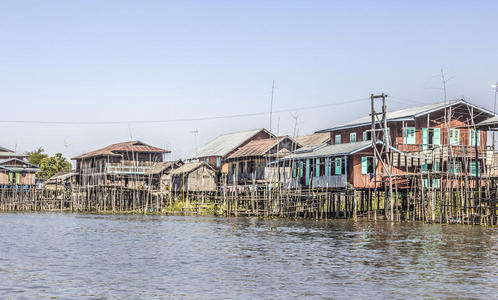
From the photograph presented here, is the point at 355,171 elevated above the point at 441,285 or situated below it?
above

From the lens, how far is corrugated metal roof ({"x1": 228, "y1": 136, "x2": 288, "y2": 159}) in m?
59.3

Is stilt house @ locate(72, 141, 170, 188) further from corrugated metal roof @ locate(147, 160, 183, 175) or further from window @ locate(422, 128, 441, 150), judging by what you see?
window @ locate(422, 128, 441, 150)

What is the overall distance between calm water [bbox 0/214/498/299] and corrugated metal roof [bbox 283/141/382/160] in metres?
11.7

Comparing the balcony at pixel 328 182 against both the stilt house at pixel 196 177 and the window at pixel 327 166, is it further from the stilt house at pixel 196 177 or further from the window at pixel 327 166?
the stilt house at pixel 196 177

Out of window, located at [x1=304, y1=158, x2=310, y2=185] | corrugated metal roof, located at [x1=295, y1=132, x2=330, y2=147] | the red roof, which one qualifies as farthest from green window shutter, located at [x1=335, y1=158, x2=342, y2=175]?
the red roof

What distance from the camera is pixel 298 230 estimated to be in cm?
3544

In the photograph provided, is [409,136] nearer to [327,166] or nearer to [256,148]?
[327,166]

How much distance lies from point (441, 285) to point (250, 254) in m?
8.64

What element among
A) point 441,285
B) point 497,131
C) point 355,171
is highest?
point 497,131

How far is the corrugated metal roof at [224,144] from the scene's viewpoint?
6744 cm

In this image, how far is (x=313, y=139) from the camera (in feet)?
210

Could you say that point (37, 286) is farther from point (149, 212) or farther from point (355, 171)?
point (149, 212)

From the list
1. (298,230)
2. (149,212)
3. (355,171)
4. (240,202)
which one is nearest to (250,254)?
(298,230)

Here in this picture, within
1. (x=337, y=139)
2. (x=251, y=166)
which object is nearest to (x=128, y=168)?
(x=251, y=166)
